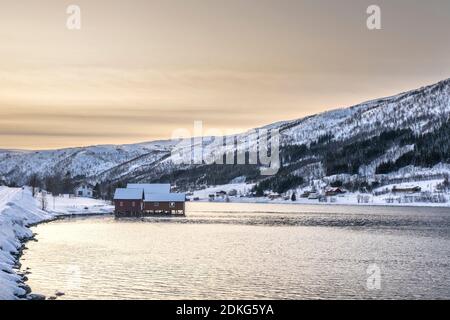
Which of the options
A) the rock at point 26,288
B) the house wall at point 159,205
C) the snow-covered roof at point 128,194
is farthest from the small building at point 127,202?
the rock at point 26,288

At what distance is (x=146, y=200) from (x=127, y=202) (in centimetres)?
781

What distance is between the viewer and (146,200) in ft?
572

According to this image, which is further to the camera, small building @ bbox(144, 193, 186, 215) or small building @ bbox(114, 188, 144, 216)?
small building @ bbox(144, 193, 186, 215)

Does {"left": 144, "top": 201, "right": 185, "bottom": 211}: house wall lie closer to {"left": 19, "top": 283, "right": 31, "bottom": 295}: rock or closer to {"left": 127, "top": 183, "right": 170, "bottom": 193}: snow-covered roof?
{"left": 127, "top": 183, "right": 170, "bottom": 193}: snow-covered roof

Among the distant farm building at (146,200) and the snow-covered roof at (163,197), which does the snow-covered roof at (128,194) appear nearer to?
the distant farm building at (146,200)

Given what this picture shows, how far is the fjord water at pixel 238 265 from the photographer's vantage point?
46000 millimetres

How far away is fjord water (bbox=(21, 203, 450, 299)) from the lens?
4600 centimetres

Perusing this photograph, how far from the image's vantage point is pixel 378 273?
181 feet

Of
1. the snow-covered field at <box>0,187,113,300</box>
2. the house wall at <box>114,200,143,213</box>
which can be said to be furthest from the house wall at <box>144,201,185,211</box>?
the snow-covered field at <box>0,187,113,300</box>

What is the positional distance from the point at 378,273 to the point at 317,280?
7602 mm

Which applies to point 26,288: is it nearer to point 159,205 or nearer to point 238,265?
point 238,265

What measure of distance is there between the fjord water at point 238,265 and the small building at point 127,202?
65319mm

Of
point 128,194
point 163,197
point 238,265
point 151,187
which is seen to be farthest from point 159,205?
point 238,265

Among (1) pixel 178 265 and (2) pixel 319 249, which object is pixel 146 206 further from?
(1) pixel 178 265
